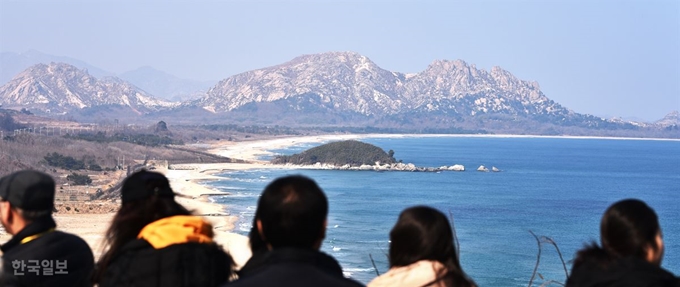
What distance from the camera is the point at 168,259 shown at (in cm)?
374

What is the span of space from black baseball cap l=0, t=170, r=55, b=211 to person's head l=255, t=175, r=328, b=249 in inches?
49.2

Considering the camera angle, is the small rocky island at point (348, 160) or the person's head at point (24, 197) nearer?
the person's head at point (24, 197)

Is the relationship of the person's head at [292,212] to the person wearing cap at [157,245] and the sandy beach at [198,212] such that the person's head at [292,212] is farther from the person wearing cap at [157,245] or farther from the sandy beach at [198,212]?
the sandy beach at [198,212]

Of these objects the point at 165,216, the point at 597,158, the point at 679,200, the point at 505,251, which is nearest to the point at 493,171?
the point at 679,200

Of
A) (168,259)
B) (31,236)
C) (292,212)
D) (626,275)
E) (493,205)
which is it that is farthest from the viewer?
(493,205)

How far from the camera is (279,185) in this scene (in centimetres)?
312

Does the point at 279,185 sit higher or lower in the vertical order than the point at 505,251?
higher

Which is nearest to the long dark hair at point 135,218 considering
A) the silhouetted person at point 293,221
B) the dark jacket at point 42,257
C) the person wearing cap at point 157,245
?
the person wearing cap at point 157,245

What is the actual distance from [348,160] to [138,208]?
316 feet

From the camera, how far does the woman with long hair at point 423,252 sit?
12.4 ft

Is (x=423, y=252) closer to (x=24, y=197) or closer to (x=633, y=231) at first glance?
(x=633, y=231)

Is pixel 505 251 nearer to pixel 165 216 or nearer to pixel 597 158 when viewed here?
pixel 165 216

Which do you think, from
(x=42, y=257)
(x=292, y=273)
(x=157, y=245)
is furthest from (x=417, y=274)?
(x=42, y=257)

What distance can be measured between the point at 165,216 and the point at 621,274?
1.93 metres
